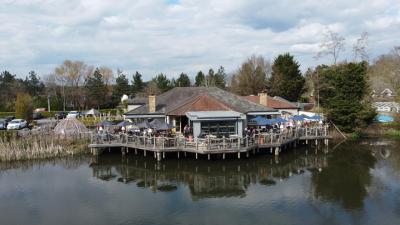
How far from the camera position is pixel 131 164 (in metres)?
28.1

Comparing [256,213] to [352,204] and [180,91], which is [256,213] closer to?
[352,204]

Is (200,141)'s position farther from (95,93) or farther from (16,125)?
(95,93)

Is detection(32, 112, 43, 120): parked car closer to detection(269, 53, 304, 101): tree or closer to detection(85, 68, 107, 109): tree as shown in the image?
detection(85, 68, 107, 109): tree

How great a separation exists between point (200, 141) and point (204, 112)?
4453 millimetres

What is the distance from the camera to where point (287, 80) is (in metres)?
60.4

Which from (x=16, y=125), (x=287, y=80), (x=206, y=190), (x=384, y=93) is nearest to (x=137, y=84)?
(x=287, y=80)

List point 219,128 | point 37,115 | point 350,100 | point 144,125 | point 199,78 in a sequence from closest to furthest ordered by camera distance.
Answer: point 219,128 < point 144,125 < point 350,100 < point 37,115 < point 199,78

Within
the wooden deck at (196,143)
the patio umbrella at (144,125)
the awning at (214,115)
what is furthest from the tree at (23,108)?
the awning at (214,115)

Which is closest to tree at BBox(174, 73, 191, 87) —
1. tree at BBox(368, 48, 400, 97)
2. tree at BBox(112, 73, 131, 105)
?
tree at BBox(112, 73, 131, 105)

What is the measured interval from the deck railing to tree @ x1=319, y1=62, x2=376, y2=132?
9691 millimetres

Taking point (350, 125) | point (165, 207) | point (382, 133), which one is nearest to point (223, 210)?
point (165, 207)

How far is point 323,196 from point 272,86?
42.8m

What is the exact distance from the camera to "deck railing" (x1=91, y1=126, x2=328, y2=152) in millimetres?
26188

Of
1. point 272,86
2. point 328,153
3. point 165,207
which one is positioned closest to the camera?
point 165,207
